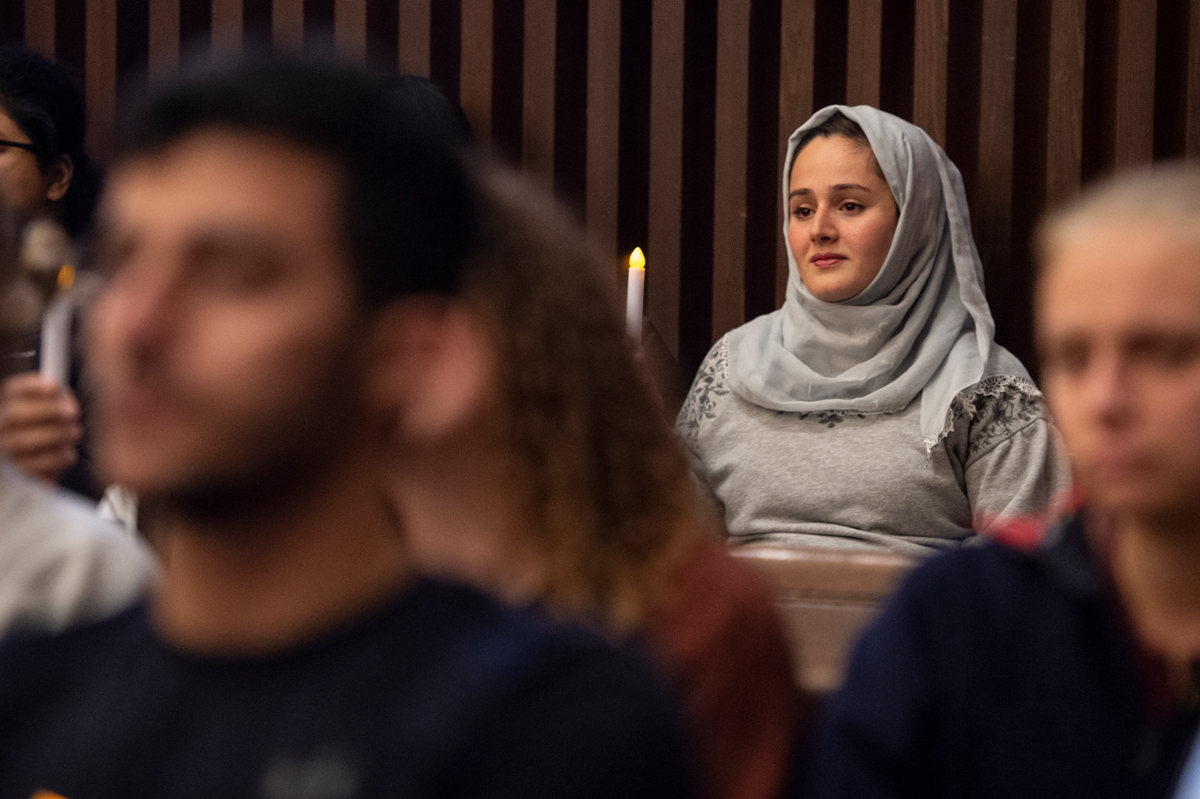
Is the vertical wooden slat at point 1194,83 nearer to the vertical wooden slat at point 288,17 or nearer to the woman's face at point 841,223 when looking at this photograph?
the woman's face at point 841,223

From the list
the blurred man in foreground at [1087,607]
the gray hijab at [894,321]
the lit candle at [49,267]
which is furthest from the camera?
the gray hijab at [894,321]

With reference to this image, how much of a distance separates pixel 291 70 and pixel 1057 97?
256 cm

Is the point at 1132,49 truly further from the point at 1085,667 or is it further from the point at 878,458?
the point at 1085,667

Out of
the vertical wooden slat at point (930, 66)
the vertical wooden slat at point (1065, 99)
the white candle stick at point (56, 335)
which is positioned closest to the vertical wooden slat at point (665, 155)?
the vertical wooden slat at point (930, 66)

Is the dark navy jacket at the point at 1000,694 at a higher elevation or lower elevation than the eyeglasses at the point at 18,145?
lower

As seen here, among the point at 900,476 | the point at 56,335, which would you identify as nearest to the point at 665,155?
the point at 900,476

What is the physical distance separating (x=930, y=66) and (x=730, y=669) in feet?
7.29

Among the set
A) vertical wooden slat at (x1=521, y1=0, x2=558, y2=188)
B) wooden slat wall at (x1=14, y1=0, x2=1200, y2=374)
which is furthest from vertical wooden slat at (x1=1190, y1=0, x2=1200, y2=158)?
vertical wooden slat at (x1=521, y1=0, x2=558, y2=188)

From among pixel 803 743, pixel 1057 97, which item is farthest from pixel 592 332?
pixel 1057 97

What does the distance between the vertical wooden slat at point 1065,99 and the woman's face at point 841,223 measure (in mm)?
367

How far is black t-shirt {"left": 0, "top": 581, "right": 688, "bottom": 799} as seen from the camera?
620mm

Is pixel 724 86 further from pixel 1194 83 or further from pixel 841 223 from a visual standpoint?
pixel 1194 83

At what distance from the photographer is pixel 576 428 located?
117cm

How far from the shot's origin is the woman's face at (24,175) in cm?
251
